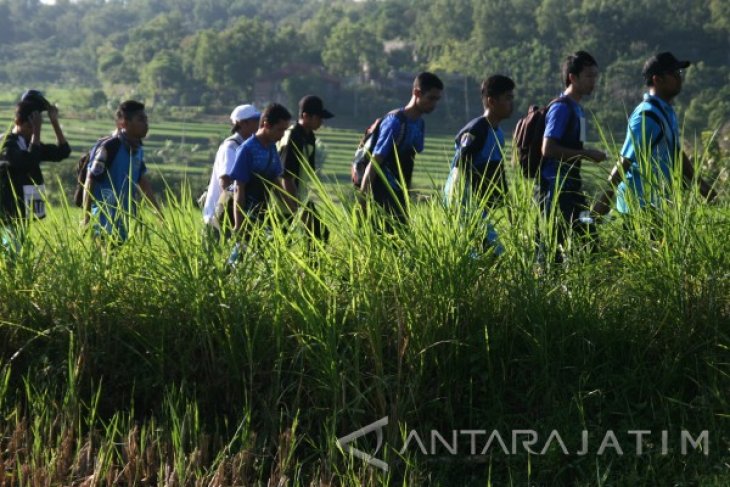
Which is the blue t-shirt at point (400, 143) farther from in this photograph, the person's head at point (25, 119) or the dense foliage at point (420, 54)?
the dense foliage at point (420, 54)

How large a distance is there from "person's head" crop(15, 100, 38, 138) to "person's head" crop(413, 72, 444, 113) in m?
2.26

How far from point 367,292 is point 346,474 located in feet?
2.31

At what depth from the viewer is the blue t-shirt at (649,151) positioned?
4859mm

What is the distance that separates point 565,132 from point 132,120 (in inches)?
92.9

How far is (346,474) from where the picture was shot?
4.11 meters

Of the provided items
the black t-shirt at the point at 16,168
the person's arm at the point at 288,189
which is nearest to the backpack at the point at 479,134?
the person's arm at the point at 288,189

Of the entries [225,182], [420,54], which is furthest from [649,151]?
[420,54]

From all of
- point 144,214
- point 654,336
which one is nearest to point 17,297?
point 144,214

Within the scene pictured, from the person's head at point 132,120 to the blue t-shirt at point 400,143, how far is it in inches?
51.4

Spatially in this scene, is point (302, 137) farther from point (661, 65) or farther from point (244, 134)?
point (661, 65)

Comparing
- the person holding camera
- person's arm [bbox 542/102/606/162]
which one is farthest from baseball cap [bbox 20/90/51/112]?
person's arm [bbox 542/102/606/162]

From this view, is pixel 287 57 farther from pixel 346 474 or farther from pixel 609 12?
pixel 346 474

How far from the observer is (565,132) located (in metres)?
6.04

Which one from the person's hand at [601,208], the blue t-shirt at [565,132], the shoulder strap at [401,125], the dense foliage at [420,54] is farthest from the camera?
the dense foliage at [420,54]
